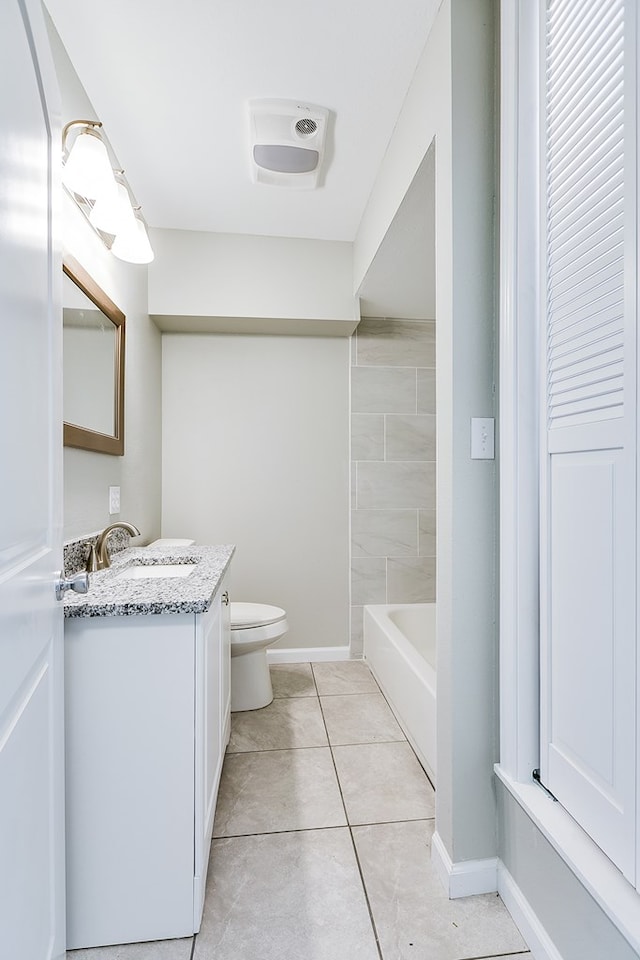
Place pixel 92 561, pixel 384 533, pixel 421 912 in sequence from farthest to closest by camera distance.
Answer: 1. pixel 384 533
2. pixel 92 561
3. pixel 421 912

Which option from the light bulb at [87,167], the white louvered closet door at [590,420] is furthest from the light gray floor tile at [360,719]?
the light bulb at [87,167]

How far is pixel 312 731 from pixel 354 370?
2043mm

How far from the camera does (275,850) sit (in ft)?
5.10

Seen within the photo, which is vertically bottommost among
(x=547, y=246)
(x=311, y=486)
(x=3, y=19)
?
(x=311, y=486)

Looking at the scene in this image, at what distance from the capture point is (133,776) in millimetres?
1227

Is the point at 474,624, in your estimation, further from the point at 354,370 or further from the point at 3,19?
the point at 354,370

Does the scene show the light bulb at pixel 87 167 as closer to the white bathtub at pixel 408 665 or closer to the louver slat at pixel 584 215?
the louver slat at pixel 584 215

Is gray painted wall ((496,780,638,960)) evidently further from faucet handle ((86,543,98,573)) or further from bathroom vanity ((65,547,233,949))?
faucet handle ((86,543,98,573))

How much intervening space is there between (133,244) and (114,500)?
3.32 ft

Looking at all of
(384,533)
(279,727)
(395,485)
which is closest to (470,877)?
(279,727)

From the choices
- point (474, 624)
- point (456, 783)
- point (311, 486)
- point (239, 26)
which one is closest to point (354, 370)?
point (311, 486)

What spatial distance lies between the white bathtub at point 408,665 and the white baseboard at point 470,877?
1.39ft

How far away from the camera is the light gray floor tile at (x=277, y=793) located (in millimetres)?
1679

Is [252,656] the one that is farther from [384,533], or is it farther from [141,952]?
[141,952]
